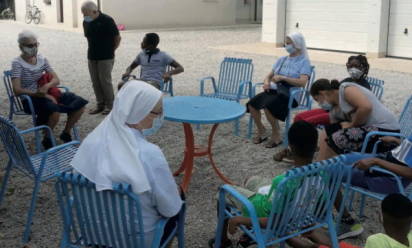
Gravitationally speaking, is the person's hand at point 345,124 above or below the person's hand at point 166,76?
below

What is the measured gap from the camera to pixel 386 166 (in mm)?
3658

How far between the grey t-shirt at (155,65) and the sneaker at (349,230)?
3505 mm

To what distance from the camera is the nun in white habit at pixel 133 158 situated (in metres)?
2.71

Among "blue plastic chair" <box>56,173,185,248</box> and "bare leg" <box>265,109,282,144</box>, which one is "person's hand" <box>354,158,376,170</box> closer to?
"blue plastic chair" <box>56,173,185,248</box>

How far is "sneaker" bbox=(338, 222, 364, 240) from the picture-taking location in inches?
156

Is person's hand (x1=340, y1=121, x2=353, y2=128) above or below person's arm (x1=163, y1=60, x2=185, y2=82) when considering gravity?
below

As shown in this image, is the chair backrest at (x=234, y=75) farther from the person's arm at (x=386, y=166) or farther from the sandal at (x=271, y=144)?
the person's arm at (x=386, y=166)

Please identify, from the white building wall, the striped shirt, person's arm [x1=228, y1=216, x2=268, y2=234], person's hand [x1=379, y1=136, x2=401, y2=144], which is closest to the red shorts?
person's hand [x1=379, y1=136, x2=401, y2=144]

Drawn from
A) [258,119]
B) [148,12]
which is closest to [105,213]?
[258,119]

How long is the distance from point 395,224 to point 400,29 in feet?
39.0

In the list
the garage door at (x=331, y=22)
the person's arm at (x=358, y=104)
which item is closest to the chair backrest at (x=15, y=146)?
the person's arm at (x=358, y=104)

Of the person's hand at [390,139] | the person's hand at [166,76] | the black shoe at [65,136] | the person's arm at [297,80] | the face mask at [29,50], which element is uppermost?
the face mask at [29,50]

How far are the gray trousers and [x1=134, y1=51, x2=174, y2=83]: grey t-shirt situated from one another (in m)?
0.67

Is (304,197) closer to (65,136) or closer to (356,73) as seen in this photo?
(356,73)
